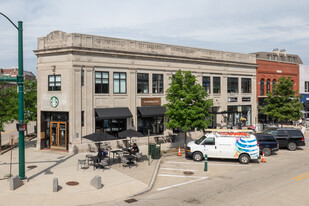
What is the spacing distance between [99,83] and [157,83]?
255 inches

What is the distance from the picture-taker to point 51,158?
20.2 metres

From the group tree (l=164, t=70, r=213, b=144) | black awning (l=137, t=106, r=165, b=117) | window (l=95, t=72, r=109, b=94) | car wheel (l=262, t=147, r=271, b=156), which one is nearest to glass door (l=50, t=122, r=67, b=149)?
window (l=95, t=72, r=109, b=94)

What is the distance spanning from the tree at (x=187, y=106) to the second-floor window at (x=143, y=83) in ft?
14.8

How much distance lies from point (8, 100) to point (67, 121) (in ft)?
17.6

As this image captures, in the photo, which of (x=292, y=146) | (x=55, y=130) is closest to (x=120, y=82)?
(x=55, y=130)

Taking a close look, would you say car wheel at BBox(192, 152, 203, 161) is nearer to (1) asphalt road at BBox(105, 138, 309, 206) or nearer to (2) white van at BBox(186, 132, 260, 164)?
(2) white van at BBox(186, 132, 260, 164)

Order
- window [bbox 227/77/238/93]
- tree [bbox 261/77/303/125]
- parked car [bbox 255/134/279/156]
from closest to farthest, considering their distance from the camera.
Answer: parked car [bbox 255/134/279/156]
tree [bbox 261/77/303/125]
window [bbox 227/77/238/93]

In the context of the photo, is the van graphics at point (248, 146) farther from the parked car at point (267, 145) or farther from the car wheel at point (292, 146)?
the car wheel at point (292, 146)

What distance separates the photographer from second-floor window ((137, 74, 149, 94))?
86.8 feet

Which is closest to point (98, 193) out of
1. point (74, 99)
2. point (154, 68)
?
point (74, 99)

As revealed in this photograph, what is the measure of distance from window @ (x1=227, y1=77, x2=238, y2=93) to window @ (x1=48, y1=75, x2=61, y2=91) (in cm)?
2088

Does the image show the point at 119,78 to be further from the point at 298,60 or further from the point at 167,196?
the point at 298,60

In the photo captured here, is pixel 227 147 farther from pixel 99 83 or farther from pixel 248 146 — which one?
pixel 99 83

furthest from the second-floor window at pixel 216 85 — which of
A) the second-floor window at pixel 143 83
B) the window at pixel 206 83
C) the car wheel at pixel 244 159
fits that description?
the car wheel at pixel 244 159
